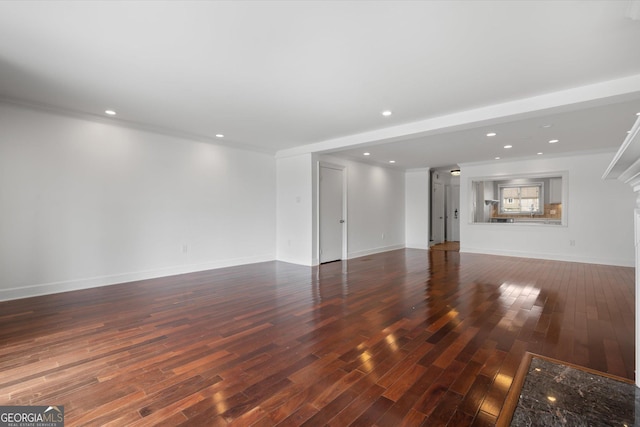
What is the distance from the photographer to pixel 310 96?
336 centimetres

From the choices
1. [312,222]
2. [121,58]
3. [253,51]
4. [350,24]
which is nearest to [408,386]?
[350,24]

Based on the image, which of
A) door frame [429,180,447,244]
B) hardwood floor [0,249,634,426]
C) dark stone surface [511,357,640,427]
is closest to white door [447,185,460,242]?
door frame [429,180,447,244]

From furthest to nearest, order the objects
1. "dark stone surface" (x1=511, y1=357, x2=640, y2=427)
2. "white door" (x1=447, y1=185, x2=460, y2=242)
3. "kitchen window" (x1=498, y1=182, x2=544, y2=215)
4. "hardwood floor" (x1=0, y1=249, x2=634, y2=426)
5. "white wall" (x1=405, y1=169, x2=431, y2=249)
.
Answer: "white door" (x1=447, y1=185, x2=460, y2=242)
"white wall" (x1=405, y1=169, x2=431, y2=249)
"kitchen window" (x1=498, y1=182, x2=544, y2=215)
"hardwood floor" (x1=0, y1=249, x2=634, y2=426)
"dark stone surface" (x1=511, y1=357, x2=640, y2=427)

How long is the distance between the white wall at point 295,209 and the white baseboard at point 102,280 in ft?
3.53

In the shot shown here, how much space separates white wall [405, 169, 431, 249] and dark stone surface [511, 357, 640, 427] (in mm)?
6779

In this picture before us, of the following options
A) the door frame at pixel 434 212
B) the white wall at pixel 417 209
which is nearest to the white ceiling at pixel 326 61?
the white wall at pixel 417 209

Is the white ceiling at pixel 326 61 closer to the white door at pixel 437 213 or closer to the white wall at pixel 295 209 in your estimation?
the white wall at pixel 295 209

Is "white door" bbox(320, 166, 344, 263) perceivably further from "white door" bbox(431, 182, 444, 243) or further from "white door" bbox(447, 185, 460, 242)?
"white door" bbox(447, 185, 460, 242)

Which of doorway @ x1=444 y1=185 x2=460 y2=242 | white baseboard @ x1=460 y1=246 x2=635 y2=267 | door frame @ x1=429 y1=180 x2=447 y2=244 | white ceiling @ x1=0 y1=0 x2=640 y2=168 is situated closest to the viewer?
white ceiling @ x1=0 y1=0 x2=640 y2=168

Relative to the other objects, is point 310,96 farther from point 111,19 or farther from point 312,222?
point 312,222

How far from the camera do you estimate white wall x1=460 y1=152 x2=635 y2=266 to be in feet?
19.7

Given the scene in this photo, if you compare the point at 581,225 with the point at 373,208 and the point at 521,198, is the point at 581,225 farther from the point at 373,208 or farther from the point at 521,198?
the point at 373,208

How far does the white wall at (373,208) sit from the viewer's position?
7.11 metres

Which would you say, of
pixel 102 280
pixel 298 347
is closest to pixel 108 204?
pixel 102 280
